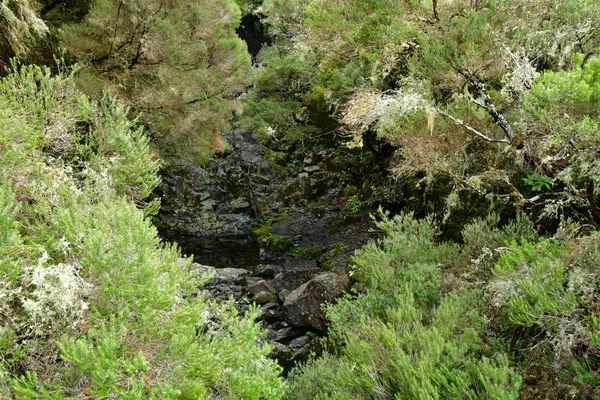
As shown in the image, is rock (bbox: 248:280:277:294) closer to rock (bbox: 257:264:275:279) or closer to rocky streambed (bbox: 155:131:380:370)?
rocky streambed (bbox: 155:131:380:370)

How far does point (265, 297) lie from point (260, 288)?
1.48 ft

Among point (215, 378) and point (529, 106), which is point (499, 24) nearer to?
point (529, 106)

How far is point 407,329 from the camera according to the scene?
4941 mm

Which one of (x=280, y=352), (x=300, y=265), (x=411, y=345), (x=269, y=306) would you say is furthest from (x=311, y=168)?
(x=411, y=345)

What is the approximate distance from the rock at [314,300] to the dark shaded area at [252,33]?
1894 centimetres

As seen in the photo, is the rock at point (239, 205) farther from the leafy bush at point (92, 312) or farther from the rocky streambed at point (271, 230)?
the leafy bush at point (92, 312)

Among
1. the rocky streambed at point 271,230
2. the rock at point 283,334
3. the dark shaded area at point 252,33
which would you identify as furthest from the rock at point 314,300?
the dark shaded area at point 252,33

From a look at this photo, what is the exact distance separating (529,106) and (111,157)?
633cm

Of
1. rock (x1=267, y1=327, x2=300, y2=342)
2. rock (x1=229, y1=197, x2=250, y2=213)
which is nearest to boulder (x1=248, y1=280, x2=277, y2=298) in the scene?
rock (x1=267, y1=327, x2=300, y2=342)

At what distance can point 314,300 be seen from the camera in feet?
30.7

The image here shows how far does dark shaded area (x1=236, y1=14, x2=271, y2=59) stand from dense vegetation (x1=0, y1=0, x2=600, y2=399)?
1411 centimetres

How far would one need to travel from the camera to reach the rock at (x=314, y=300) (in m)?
9.16

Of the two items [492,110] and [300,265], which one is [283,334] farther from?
[492,110]

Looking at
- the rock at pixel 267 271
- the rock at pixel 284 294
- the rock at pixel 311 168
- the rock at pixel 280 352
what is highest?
the rock at pixel 311 168
